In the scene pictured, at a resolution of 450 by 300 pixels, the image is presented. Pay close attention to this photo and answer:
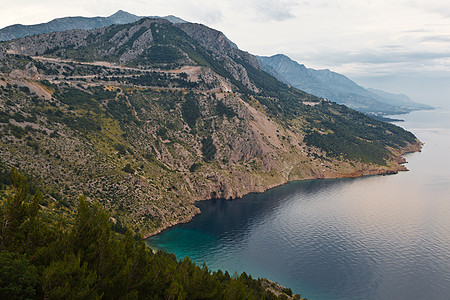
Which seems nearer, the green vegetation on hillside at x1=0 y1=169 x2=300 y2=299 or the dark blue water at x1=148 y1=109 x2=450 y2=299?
the green vegetation on hillside at x1=0 y1=169 x2=300 y2=299

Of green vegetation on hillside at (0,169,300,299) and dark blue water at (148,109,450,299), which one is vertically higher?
green vegetation on hillside at (0,169,300,299)

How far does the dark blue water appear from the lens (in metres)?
90.9

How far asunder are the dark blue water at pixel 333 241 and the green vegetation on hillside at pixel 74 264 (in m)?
59.9

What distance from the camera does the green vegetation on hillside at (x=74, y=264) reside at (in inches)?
1200

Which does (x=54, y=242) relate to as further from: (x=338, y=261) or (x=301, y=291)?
(x=338, y=261)

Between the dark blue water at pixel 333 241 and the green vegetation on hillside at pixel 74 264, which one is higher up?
the green vegetation on hillside at pixel 74 264

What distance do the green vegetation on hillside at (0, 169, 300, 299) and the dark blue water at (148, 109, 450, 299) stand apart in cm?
5987

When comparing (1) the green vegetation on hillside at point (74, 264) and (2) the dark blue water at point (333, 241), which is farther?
(2) the dark blue water at point (333, 241)

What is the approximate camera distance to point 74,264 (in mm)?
33000

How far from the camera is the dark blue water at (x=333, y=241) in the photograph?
3580 inches

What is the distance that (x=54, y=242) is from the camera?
3734 cm

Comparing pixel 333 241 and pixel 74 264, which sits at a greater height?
pixel 74 264

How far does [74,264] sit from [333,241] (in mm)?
105565

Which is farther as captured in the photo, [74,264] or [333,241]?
[333,241]
